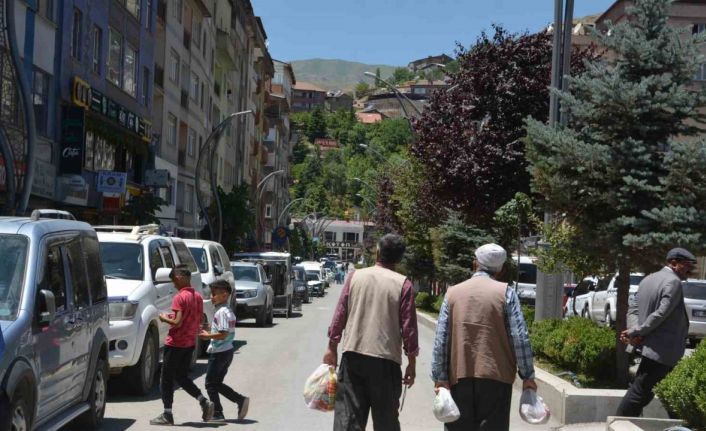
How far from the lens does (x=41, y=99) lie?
27094 millimetres

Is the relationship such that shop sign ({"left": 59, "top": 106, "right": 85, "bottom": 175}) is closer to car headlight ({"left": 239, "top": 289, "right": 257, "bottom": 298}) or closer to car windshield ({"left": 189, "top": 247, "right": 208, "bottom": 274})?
car headlight ({"left": 239, "top": 289, "right": 257, "bottom": 298})

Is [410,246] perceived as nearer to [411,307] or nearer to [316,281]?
[316,281]

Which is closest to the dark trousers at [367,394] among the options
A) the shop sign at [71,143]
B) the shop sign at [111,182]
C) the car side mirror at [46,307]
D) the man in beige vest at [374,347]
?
the man in beige vest at [374,347]

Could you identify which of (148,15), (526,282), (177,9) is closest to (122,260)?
(526,282)

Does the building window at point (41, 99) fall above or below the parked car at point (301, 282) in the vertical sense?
above

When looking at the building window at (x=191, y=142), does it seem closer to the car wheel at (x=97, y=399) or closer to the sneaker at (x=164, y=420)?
the sneaker at (x=164, y=420)

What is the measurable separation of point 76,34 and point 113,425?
2166 centimetres

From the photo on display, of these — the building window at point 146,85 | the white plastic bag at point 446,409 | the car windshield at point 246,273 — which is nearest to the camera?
the white plastic bag at point 446,409

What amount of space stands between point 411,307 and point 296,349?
13759 millimetres

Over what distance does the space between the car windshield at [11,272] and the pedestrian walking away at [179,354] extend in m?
2.41

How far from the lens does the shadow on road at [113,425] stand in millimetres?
10227

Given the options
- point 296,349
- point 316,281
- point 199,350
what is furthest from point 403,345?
point 316,281

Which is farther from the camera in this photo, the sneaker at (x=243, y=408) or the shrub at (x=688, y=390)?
the sneaker at (x=243, y=408)

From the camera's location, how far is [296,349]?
20984 mm
